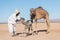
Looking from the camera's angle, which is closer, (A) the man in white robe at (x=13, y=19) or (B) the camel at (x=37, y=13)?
(A) the man in white robe at (x=13, y=19)

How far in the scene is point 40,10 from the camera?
63.6ft

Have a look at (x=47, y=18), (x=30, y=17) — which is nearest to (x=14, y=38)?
(x=30, y=17)

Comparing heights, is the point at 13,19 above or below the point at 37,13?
below

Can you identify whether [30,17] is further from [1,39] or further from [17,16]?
[1,39]

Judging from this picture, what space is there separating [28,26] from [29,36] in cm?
88

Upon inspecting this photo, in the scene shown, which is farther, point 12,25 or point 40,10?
point 40,10

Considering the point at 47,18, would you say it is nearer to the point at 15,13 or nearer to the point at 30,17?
the point at 30,17

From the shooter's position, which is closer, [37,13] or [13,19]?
[13,19]

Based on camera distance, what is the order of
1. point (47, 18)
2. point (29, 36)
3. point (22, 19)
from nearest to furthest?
point (22, 19) → point (29, 36) → point (47, 18)

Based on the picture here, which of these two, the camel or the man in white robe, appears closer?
the man in white robe

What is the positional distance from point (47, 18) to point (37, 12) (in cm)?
131

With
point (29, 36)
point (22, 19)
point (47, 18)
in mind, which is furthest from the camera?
point (47, 18)

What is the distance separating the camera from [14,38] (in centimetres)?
1792

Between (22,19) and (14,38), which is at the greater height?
(22,19)
